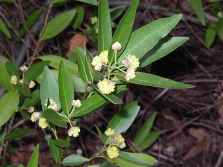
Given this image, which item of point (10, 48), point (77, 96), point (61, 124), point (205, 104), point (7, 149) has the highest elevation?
point (10, 48)

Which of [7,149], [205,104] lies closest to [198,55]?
[205,104]

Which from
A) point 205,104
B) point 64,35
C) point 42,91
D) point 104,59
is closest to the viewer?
point 104,59

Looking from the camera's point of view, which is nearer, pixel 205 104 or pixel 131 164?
pixel 131 164

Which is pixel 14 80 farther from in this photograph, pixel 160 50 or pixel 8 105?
pixel 160 50

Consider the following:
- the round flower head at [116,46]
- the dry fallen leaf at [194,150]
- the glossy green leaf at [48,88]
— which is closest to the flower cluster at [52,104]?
the glossy green leaf at [48,88]

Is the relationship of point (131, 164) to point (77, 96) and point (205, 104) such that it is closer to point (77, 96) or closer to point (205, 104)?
point (77, 96)

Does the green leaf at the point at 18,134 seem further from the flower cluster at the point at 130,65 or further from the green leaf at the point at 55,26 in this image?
the flower cluster at the point at 130,65
